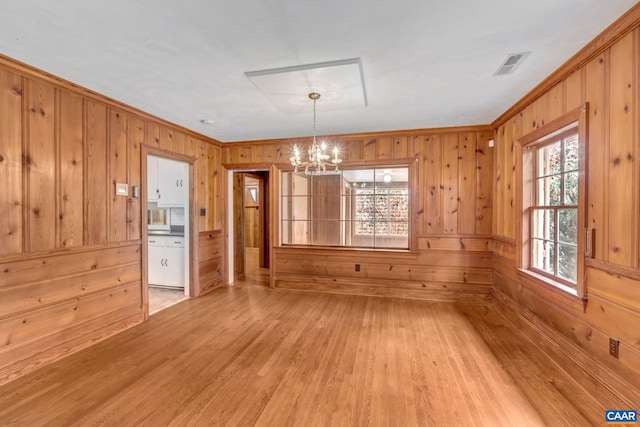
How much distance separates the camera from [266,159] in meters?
4.89

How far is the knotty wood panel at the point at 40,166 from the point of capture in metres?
2.39

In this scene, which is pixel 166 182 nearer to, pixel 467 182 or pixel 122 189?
pixel 122 189

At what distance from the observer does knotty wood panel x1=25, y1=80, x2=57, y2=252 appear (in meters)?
2.39

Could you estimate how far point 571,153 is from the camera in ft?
8.57

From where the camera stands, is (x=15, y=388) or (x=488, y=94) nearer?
(x=15, y=388)

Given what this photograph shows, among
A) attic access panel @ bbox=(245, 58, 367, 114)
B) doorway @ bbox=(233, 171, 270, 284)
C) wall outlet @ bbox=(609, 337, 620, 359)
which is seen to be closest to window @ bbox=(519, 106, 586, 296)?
wall outlet @ bbox=(609, 337, 620, 359)

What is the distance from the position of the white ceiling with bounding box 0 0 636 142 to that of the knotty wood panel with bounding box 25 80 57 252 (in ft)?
0.91

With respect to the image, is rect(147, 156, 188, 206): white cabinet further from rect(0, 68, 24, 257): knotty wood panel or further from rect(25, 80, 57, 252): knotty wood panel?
rect(0, 68, 24, 257): knotty wood panel

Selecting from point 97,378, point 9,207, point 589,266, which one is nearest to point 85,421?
point 97,378

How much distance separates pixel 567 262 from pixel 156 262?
550 cm

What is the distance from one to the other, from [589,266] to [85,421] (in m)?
3.70

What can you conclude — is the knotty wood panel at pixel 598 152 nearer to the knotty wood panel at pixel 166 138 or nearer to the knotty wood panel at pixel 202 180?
the knotty wood panel at pixel 166 138

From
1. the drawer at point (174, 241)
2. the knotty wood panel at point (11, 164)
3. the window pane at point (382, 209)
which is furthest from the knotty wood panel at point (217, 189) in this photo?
the window pane at point (382, 209)

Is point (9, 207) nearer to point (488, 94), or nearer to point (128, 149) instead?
point (128, 149)
